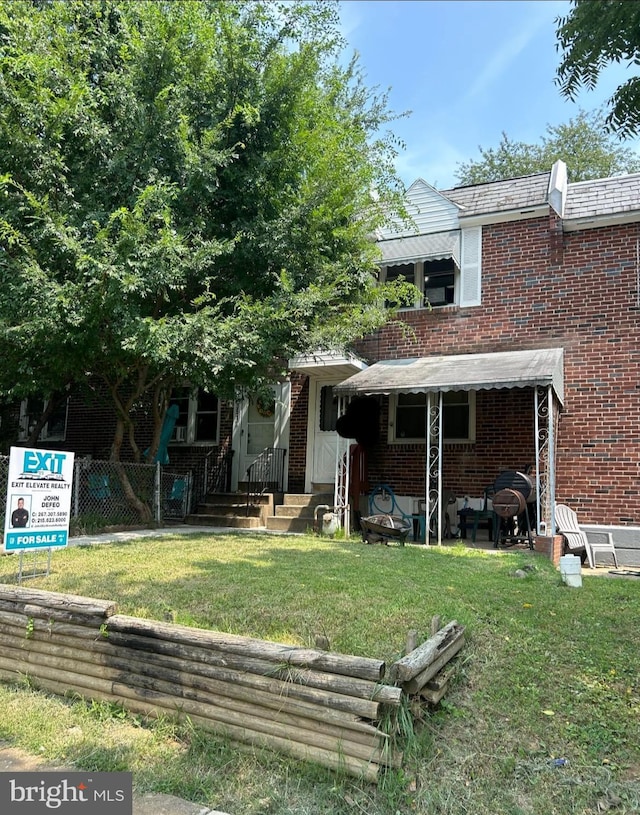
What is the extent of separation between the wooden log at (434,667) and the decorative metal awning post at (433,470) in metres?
5.75

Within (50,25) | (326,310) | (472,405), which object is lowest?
(472,405)

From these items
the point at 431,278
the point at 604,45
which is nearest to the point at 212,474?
the point at 431,278

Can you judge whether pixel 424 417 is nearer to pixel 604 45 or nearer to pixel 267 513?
pixel 267 513

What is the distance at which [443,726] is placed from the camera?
3.46 meters

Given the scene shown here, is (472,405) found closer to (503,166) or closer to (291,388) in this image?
(291,388)

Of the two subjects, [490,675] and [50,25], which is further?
[50,25]

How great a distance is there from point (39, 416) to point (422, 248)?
A: 11.4 m

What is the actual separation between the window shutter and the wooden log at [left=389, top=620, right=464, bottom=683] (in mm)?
8913

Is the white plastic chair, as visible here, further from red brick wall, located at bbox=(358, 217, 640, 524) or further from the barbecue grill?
the barbecue grill

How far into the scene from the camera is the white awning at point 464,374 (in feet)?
30.7

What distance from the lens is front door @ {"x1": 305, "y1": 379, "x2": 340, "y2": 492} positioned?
12.8 meters

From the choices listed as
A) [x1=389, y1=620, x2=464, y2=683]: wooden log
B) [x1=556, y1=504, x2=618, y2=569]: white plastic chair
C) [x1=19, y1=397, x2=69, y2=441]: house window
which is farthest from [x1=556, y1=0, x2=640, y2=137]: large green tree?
[x1=19, y1=397, x2=69, y2=441]: house window

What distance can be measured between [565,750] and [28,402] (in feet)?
56.2

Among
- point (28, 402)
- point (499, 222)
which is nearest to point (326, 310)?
point (499, 222)
